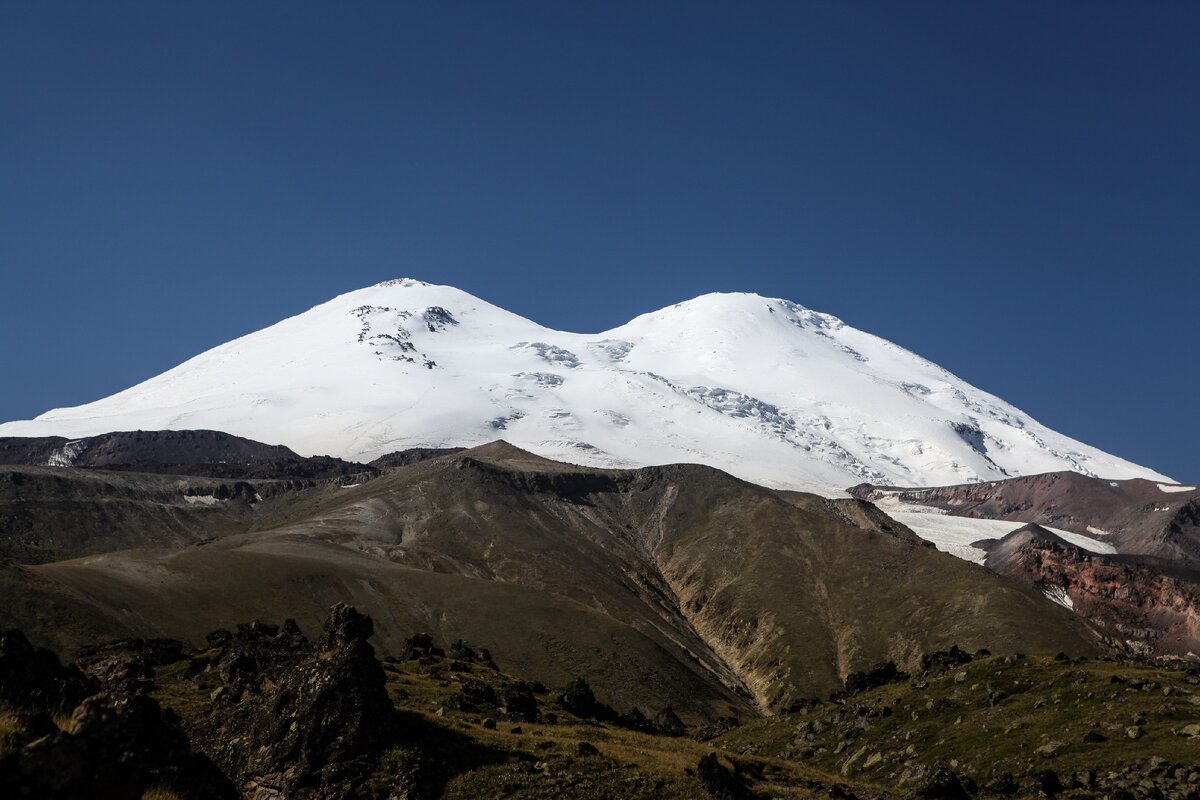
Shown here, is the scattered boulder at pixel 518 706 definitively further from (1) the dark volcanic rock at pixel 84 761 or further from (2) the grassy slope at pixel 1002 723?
(1) the dark volcanic rock at pixel 84 761

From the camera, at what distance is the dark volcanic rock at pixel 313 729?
127 feet

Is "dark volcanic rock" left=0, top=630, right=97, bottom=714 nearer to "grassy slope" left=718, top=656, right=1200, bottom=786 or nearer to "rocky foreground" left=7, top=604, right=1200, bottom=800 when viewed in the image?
"rocky foreground" left=7, top=604, right=1200, bottom=800

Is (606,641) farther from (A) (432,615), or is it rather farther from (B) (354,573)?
(B) (354,573)

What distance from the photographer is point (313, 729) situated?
4000cm

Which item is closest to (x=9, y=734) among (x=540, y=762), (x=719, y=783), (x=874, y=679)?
(x=540, y=762)

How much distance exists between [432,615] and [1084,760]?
125 m

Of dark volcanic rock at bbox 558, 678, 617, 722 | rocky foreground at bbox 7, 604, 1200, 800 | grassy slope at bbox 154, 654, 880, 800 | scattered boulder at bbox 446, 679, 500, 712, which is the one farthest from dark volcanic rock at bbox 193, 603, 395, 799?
dark volcanic rock at bbox 558, 678, 617, 722

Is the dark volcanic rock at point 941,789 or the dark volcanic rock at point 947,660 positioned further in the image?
the dark volcanic rock at point 947,660

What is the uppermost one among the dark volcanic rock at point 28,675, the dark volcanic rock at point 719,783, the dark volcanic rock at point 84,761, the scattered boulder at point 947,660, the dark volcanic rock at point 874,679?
the dark volcanic rock at point 84,761

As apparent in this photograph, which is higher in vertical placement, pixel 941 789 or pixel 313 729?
pixel 313 729

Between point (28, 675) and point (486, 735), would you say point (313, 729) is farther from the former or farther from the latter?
point (28, 675)

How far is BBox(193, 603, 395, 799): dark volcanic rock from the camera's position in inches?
1518

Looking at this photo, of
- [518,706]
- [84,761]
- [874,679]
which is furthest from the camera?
[874,679]

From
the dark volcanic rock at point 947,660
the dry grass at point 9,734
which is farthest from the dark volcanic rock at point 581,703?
the dry grass at point 9,734
